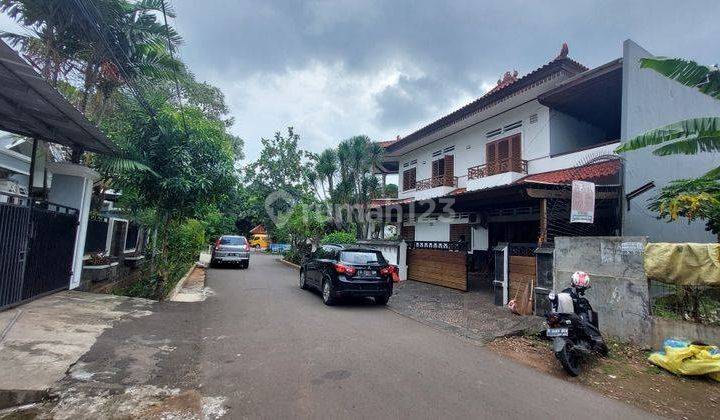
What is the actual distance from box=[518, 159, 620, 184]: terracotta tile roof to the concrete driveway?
572 centimetres

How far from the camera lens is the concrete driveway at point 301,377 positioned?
11.4 ft

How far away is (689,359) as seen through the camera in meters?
4.79

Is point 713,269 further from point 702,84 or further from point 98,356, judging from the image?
point 98,356

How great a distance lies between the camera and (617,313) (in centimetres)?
618

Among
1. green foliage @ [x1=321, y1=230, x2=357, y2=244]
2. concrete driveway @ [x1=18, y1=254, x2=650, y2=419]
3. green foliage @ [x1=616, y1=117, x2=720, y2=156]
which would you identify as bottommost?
concrete driveway @ [x1=18, y1=254, x2=650, y2=419]

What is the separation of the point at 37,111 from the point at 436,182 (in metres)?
14.4

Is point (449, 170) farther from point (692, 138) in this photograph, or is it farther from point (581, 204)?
point (692, 138)

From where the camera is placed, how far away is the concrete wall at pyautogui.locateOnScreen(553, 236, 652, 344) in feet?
19.4

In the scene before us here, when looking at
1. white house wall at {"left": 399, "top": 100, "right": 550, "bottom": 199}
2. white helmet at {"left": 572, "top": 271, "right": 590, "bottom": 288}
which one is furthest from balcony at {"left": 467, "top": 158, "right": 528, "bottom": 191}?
white helmet at {"left": 572, "top": 271, "right": 590, "bottom": 288}

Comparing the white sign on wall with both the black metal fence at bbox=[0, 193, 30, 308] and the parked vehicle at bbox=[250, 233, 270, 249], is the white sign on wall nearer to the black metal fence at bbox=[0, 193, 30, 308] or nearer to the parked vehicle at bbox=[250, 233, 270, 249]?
the black metal fence at bbox=[0, 193, 30, 308]

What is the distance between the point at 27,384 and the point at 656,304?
333 inches

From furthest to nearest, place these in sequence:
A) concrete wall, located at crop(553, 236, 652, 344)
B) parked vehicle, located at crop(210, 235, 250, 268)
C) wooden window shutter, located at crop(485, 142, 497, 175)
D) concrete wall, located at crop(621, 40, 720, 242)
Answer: parked vehicle, located at crop(210, 235, 250, 268) → wooden window shutter, located at crop(485, 142, 497, 175) → concrete wall, located at crop(621, 40, 720, 242) → concrete wall, located at crop(553, 236, 652, 344)

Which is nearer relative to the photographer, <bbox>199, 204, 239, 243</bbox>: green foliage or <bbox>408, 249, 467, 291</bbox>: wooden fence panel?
Answer: <bbox>408, 249, 467, 291</bbox>: wooden fence panel

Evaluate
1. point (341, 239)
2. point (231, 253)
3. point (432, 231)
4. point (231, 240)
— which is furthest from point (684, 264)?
point (231, 240)
